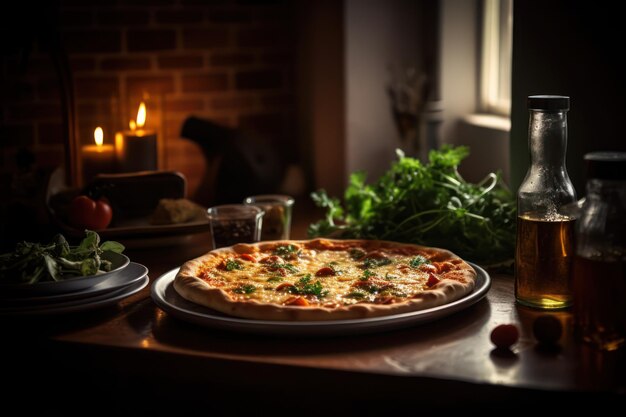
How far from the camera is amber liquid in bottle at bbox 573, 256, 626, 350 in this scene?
1384mm

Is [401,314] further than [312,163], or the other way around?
[312,163]

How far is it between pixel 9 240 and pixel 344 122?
1.45 meters

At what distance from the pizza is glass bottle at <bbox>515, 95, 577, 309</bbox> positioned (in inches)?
5.0

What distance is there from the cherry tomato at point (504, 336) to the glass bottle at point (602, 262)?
12 centimetres

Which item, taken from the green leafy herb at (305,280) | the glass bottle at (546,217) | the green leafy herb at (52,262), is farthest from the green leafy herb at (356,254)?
the green leafy herb at (52,262)

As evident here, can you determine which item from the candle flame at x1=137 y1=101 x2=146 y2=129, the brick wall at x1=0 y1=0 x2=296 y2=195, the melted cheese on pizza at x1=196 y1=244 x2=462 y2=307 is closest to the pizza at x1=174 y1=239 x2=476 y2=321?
the melted cheese on pizza at x1=196 y1=244 x2=462 y2=307

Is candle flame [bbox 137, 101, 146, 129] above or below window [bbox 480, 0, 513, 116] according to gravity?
below

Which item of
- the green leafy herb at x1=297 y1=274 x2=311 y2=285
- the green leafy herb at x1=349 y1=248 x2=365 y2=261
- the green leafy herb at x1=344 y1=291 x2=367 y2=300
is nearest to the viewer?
the green leafy herb at x1=344 y1=291 x2=367 y2=300

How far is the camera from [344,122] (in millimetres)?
3486

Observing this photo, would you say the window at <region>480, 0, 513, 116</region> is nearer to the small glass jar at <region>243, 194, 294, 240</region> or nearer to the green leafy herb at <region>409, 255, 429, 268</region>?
the small glass jar at <region>243, 194, 294, 240</region>

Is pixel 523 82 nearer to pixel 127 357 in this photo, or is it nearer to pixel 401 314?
pixel 401 314

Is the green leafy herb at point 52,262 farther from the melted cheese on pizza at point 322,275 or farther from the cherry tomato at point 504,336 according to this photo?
the cherry tomato at point 504,336

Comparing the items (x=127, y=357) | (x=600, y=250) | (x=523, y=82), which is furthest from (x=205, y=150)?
(x=600, y=250)

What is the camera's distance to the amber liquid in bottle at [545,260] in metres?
1.58
